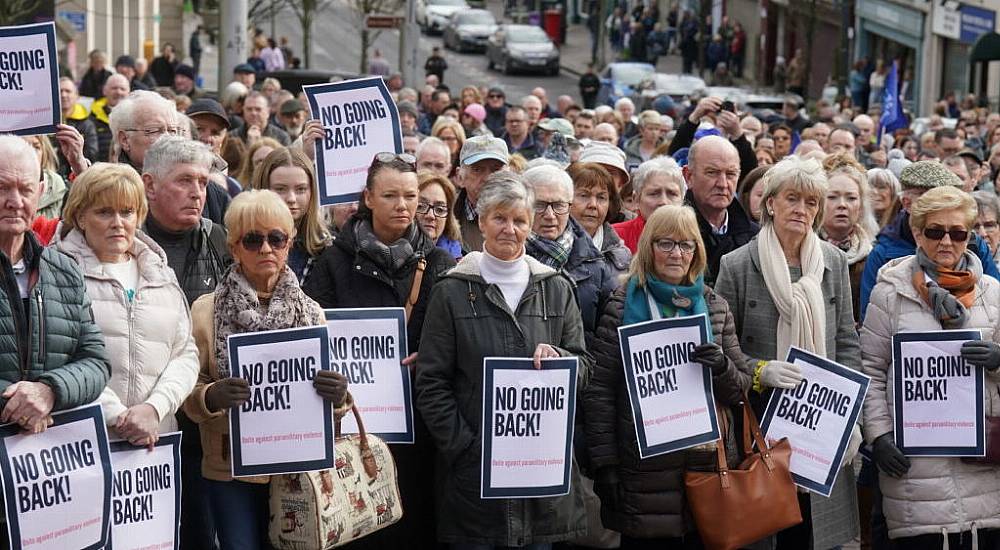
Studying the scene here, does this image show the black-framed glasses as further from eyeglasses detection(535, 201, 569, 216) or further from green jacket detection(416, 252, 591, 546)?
green jacket detection(416, 252, 591, 546)

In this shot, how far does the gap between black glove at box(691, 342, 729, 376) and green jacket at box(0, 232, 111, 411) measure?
2476mm

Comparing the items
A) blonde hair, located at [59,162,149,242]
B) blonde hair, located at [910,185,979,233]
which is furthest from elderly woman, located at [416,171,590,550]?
blonde hair, located at [910,185,979,233]

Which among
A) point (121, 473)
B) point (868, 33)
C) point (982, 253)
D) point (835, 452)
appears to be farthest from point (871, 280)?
point (868, 33)

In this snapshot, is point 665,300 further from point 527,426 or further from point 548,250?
point 527,426

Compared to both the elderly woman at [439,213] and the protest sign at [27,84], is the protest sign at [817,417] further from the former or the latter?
the protest sign at [27,84]

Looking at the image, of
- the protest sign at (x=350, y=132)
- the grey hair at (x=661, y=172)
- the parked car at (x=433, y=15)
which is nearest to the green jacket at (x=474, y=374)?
the protest sign at (x=350, y=132)

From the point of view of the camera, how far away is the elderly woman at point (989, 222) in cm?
895

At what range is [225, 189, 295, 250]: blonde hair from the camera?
6422 mm

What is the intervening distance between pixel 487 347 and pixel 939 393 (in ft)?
6.77

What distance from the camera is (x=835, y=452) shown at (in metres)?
Answer: 7.19

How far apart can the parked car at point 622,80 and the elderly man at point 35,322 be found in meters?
31.2

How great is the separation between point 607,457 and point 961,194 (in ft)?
6.38

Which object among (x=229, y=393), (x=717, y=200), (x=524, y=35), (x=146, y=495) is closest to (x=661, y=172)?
(x=717, y=200)

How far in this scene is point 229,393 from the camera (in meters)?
6.27
